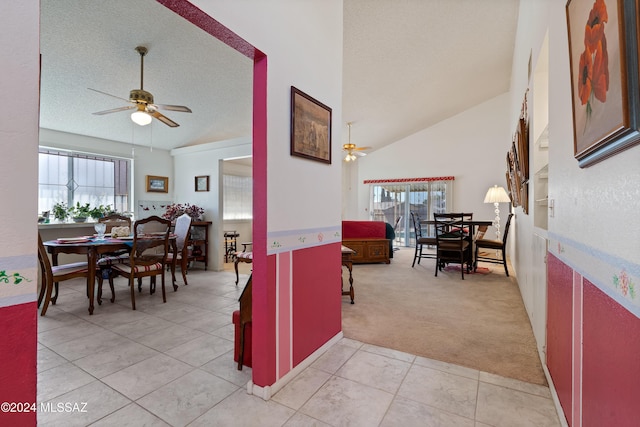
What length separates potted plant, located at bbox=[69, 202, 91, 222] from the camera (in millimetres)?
4582

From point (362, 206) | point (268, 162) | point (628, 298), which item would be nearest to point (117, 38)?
point (268, 162)

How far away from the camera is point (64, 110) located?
393cm

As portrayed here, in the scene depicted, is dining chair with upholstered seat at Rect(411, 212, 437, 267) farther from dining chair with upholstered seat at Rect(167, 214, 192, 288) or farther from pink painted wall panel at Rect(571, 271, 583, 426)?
dining chair with upholstered seat at Rect(167, 214, 192, 288)

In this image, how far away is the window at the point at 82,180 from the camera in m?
4.46

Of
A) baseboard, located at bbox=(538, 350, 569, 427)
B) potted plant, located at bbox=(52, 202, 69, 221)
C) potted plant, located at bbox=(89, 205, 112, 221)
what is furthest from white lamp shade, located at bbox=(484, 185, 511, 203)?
potted plant, located at bbox=(52, 202, 69, 221)

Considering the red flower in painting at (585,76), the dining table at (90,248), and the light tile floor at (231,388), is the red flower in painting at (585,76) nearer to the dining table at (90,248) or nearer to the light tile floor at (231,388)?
the light tile floor at (231,388)

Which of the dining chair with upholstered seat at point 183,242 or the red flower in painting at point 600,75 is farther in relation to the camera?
the dining chair with upholstered seat at point 183,242

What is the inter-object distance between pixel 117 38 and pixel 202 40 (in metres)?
0.78

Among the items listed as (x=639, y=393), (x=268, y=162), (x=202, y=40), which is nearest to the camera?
(x=639, y=393)

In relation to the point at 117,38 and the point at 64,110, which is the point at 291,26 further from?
the point at 64,110

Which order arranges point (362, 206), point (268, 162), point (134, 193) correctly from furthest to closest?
point (362, 206) < point (134, 193) < point (268, 162)

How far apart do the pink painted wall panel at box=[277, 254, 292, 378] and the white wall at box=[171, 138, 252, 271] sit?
343cm

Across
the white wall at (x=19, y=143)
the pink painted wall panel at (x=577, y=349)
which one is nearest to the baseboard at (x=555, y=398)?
the pink painted wall panel at (x=577, y=349)

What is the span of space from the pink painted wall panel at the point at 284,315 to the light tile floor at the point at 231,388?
0.14 m
